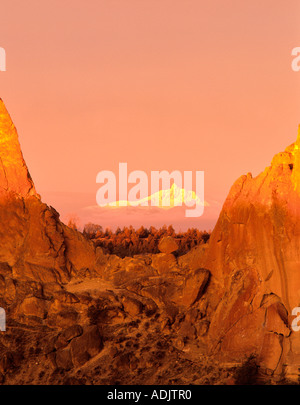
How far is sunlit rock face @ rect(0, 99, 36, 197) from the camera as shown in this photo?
120 ft

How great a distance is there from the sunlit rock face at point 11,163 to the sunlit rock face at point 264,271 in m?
12.6

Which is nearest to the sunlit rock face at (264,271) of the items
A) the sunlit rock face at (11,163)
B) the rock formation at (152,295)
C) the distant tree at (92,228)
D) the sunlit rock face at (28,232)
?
the rock formation at (152,295)

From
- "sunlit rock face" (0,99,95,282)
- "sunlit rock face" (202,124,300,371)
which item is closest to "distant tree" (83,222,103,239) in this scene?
"sunlit rock face" (0,99,95,282)

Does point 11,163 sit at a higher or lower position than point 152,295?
higher

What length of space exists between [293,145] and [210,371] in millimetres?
11742

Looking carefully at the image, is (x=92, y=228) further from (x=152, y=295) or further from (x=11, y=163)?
(x=152, y=295)

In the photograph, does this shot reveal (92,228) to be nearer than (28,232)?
No

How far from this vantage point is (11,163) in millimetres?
37125

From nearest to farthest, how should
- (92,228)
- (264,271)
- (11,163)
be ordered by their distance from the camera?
1. (264,271)
2. (11,163)
3. (92,228)

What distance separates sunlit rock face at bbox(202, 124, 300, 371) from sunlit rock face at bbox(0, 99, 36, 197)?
494 inches

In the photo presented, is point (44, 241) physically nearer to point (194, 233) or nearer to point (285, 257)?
point (285, 257)

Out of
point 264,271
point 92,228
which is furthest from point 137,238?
point 264,271

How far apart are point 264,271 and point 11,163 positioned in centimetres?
1630

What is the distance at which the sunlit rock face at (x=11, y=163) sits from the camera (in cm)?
3672
